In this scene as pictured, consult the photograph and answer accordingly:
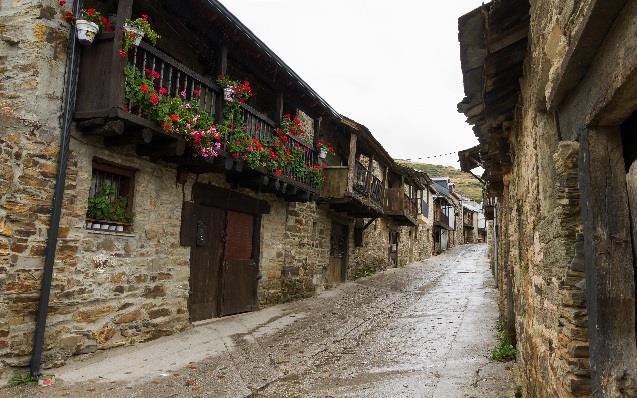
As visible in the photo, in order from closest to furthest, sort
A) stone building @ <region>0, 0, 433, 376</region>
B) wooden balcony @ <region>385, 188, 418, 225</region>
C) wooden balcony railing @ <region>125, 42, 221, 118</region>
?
stone building @ <region>0, 0, 433, 376</region>
wooden balcony railing @ <region>125, 42, 221, 118</region>
wooden balcony @ <region>385, 188, 418, 225</region>

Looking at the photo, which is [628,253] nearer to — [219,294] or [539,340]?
[539,340]

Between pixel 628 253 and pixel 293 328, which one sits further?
pixel 293 328

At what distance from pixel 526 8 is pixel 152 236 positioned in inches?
230

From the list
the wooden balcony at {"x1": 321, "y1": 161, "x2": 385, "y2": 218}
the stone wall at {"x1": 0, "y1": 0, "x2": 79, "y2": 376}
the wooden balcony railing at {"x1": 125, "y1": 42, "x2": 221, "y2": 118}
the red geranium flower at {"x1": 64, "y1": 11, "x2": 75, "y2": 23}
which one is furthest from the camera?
the wooden balcony at {"x1": 321, "y1": 161, "x2": 385, "y2": 218}

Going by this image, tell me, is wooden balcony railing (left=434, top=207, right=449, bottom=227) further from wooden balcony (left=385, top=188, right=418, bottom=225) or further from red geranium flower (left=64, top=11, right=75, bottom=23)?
red geranium flower (left=64, top=11, right=75, bottom=23)

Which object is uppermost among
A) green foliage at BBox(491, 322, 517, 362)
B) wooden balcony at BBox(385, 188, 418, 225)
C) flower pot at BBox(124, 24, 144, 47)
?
flower pot at BBox(124, 24, 144, 47)

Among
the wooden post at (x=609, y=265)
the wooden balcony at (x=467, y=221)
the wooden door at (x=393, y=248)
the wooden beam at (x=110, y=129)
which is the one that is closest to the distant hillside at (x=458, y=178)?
the wooden balcony at (x=467, y=221)

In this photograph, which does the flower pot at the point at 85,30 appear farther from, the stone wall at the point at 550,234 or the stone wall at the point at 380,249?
the stone wall at the point at 380,249

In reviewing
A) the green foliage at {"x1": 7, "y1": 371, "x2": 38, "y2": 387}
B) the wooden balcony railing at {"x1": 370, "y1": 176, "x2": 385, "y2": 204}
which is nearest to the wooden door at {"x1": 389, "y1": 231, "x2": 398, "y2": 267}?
the wooden balcony railing at {"x1": 370, "y1": 176, "x2": 385, "y2": 204}

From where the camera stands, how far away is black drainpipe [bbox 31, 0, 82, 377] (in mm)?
5227

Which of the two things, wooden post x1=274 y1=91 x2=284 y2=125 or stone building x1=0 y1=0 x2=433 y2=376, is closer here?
stone building x1=0 y1=0 x2=433 y2=376

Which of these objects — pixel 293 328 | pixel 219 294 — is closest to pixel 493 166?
pixel 293 328

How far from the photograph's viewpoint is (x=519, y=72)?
404 centimetres

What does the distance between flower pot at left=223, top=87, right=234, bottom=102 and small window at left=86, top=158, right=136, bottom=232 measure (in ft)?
6.53
